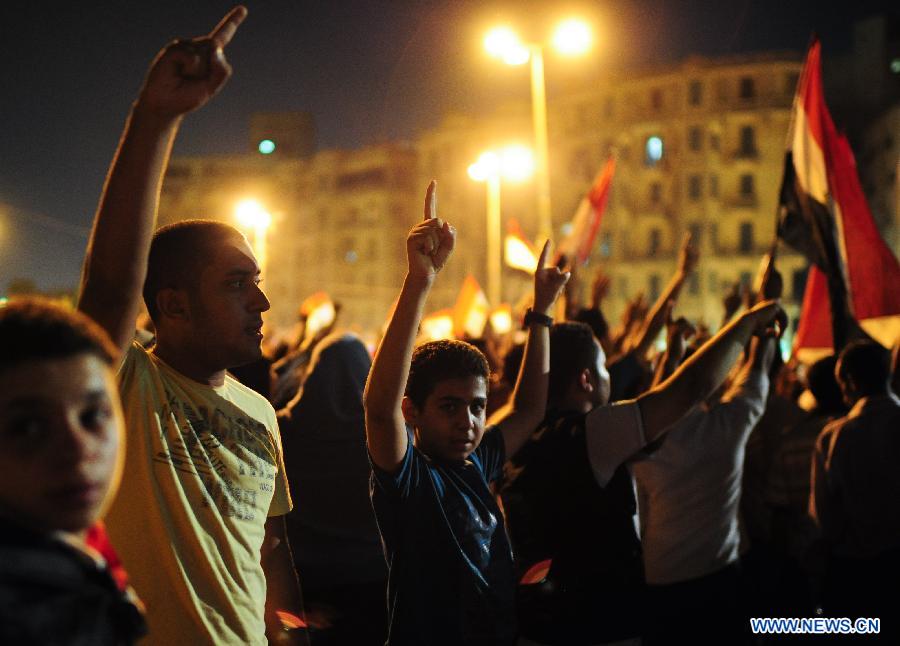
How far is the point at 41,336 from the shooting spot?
4.56 ft

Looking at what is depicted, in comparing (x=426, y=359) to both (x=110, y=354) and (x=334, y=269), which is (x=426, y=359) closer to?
(x=110, y=354)

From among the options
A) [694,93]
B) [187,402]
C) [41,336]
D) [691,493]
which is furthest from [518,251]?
[694,93]

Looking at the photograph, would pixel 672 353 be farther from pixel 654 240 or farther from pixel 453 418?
pixel 654 240

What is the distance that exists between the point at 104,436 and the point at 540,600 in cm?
231

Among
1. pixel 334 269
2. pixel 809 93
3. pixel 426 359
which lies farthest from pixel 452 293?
pixel 426 359

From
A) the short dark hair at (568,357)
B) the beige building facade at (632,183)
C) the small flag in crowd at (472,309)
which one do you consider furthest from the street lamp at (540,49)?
the beige building facade at (632,183)

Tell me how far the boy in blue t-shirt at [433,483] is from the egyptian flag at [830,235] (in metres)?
4.36

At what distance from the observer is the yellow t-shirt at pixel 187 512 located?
215 centimetres

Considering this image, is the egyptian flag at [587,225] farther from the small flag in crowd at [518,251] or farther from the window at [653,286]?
the window at [653,286]

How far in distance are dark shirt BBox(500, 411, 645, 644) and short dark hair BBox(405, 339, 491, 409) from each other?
1.93ft

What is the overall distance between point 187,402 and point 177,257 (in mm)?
411

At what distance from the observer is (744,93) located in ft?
198

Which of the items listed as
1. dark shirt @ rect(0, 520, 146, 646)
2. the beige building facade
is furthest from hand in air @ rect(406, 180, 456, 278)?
the beige building facade

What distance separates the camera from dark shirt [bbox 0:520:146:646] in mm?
1282
